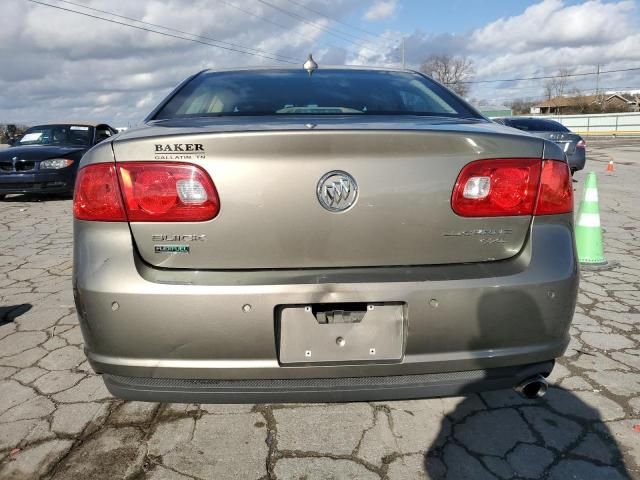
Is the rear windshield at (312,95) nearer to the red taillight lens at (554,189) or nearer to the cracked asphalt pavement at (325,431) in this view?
the red taillight lens at (554,189)

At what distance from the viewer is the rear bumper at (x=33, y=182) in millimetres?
8250

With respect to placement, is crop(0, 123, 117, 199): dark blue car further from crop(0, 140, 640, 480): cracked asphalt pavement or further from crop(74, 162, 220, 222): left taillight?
crop(74, 162, 220, 222): left taillight

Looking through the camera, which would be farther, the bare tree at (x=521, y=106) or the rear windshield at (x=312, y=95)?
the bare tree at (x=521, y=106)

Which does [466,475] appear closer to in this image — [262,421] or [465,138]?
[262,421]

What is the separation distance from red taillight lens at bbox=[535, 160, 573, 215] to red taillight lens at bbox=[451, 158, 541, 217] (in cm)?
3

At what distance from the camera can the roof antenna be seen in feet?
8.86

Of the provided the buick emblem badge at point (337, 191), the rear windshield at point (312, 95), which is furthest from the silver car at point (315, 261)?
the rear windshield at point (312, 95)

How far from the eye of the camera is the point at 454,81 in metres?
65.4

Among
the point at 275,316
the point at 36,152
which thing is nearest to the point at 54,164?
the point at 36,152

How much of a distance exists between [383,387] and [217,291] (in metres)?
0.63

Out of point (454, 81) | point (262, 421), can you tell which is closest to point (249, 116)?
point (262, 421)

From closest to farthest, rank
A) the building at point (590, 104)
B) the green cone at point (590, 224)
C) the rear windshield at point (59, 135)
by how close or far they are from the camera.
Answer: the green cone at point (590, 224), the rear windshield at point (59, 135), the building at point (590, 104)

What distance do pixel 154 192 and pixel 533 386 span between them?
1.46 metres

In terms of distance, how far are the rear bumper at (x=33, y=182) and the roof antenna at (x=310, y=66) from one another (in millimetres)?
7080
